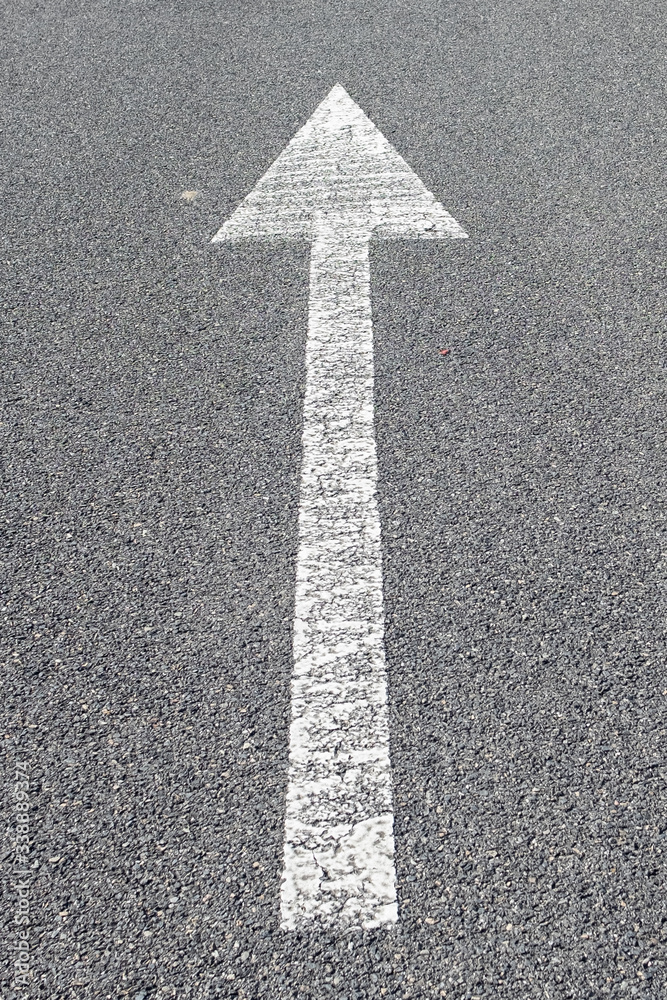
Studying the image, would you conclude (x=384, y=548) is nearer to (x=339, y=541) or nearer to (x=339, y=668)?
(x=339, y=541)

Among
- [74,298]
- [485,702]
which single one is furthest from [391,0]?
[485,702]

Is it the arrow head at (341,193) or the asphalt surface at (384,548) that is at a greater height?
the arrow head at (341,193)

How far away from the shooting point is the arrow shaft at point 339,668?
2086mm

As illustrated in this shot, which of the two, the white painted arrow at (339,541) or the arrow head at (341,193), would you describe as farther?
the arrow head at (341,193)

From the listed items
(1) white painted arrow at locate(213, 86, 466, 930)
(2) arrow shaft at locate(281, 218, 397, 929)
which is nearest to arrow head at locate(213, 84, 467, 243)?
(1) white painted arrow at locate(213, 86, 466, 930)

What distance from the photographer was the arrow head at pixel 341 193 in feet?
14.1

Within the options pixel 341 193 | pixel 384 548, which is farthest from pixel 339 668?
pixel 341 193

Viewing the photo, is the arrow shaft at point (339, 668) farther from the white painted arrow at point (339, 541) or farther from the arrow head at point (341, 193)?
the arrow head at point (341, 193)

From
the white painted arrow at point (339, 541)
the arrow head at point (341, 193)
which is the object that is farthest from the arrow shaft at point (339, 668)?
the arrow head at point (341, 193)

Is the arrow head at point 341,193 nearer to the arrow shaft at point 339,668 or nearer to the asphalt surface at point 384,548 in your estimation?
the asphalt surface at point 384,548

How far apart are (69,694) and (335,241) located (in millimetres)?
2316

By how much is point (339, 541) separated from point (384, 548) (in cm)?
12

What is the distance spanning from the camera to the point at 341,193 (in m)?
4.54

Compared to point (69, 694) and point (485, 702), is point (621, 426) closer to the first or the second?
point (485, 702)
